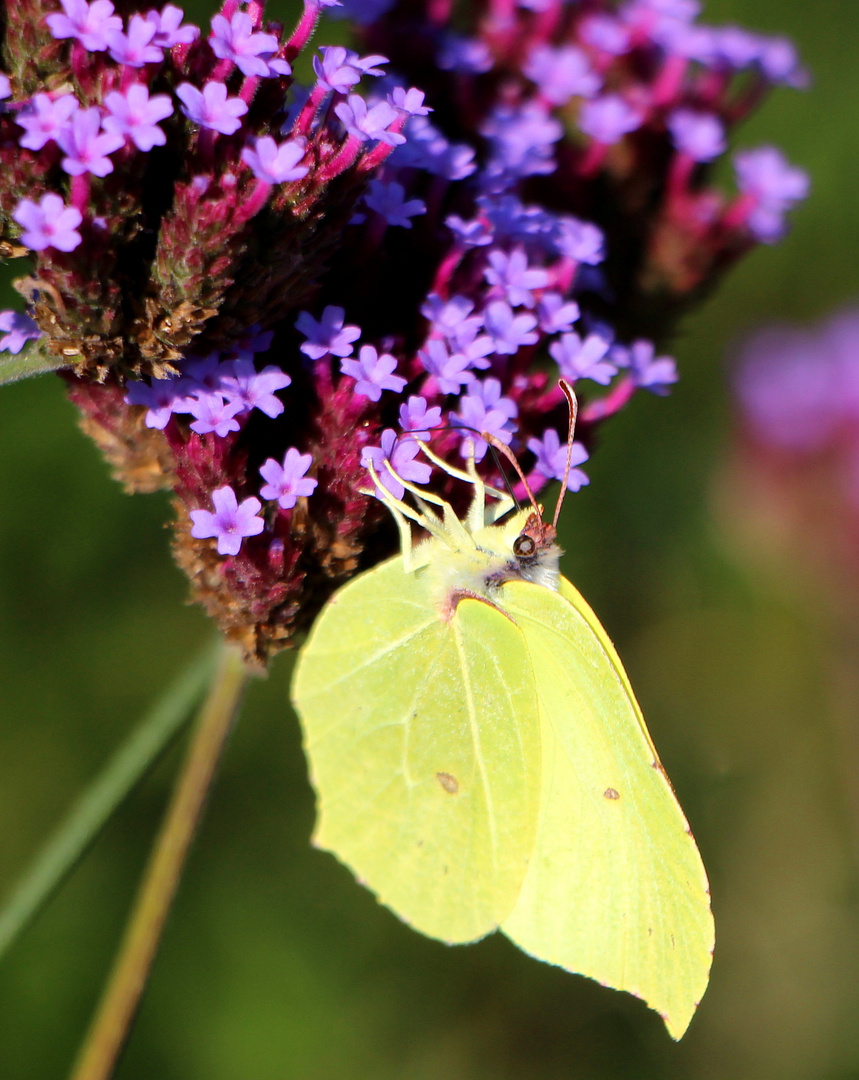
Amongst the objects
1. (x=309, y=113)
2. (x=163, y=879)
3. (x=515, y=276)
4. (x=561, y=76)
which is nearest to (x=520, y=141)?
(x=561, y=76)

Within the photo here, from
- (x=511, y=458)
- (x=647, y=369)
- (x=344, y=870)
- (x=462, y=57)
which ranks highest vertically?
(x=462, y=57)

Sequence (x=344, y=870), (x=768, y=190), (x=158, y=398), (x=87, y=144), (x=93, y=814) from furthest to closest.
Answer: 1. (x=344, y=870)
2. (x=768, y=190)
3. (x=93, y=814)
4. (x=158, y=398)
5. (x=87, y=144)

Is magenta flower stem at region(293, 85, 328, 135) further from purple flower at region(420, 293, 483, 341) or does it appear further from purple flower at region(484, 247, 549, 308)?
purple flower at region(484, 247, 549, 308)

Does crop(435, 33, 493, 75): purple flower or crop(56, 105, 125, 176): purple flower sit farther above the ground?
crop(56, 105, 125, 176): purple flower

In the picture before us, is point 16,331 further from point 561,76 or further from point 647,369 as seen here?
point 561,76

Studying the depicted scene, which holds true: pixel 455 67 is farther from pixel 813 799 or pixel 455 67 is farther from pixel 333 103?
pixel 813 799

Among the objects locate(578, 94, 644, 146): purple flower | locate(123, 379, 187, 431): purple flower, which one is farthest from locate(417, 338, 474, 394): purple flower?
locate(578, 94, 644, 146): purple flower

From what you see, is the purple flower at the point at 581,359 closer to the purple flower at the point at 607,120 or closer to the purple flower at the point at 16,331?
the purple flower at the point at 607,120
